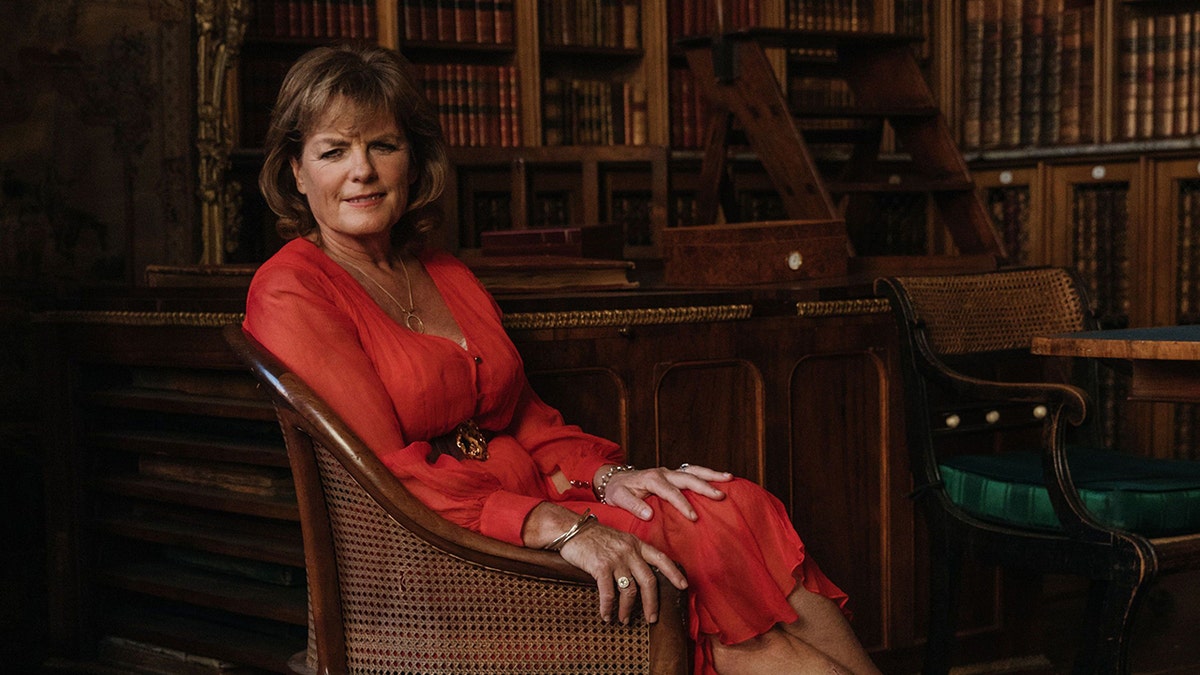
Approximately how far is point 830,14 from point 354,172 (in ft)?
12.8

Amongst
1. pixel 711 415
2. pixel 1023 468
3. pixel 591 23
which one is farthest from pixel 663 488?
pixel 591 23

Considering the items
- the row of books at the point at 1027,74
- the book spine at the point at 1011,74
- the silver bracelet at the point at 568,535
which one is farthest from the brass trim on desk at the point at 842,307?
the book spine at the point at 1011,74

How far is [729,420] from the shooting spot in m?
2.72

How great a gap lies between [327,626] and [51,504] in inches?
56.7

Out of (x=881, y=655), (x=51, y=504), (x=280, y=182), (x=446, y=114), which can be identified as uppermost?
(x=446, y=114)

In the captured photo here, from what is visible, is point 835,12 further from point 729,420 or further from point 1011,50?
point 729,420

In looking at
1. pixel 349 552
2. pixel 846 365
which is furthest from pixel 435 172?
pixel 846 365

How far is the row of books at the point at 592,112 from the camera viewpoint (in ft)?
16.6

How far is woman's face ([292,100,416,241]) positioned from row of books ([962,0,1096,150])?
12.2 feet

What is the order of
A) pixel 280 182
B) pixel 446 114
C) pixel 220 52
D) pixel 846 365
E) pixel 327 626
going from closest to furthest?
1. pixel 327 626
2. pixel 280 182
3. pixel 846 365
4. pixel 220 52
5. pixel 446 114

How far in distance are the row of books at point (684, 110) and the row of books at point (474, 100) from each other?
2.14 feet

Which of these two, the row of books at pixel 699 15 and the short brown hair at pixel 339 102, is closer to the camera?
the short brown hair at pixel 339 102

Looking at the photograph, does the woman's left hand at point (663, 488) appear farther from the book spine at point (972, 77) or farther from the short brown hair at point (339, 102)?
the book spine at point (972, 77)

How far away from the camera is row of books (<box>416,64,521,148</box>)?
15.9 ft
